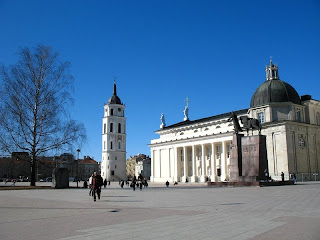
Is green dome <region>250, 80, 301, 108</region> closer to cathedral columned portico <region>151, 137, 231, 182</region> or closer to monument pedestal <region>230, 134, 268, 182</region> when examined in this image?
cathedral columned portico <region>151, 137, 231, 182</region>

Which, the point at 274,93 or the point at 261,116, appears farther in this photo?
the point at 261,116

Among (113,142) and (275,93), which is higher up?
(275,93)

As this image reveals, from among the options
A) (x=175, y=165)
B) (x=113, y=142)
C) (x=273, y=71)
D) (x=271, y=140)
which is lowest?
(x=175, y=165)

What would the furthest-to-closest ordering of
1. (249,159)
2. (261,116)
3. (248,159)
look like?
(261,116), (248,159), (249,159)

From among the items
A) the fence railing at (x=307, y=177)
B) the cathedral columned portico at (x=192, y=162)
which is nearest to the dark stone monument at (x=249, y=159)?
the fence railing at (x=307, y=177)

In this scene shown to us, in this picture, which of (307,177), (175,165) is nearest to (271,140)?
(307,177)

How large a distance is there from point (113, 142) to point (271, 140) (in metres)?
67.9

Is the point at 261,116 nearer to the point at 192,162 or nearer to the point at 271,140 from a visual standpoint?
the point at 271,140

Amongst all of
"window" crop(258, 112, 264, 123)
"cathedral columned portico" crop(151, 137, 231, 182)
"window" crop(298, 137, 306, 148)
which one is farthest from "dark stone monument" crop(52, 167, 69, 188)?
"window" crop(298, 137, 306, 148)

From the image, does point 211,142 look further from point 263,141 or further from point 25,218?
point 25,218

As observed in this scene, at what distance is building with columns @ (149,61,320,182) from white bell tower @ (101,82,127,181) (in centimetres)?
3478

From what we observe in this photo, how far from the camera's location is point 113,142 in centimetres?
11319

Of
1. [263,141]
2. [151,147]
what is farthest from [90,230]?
[151,147]

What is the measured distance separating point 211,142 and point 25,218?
62045 millimetres
